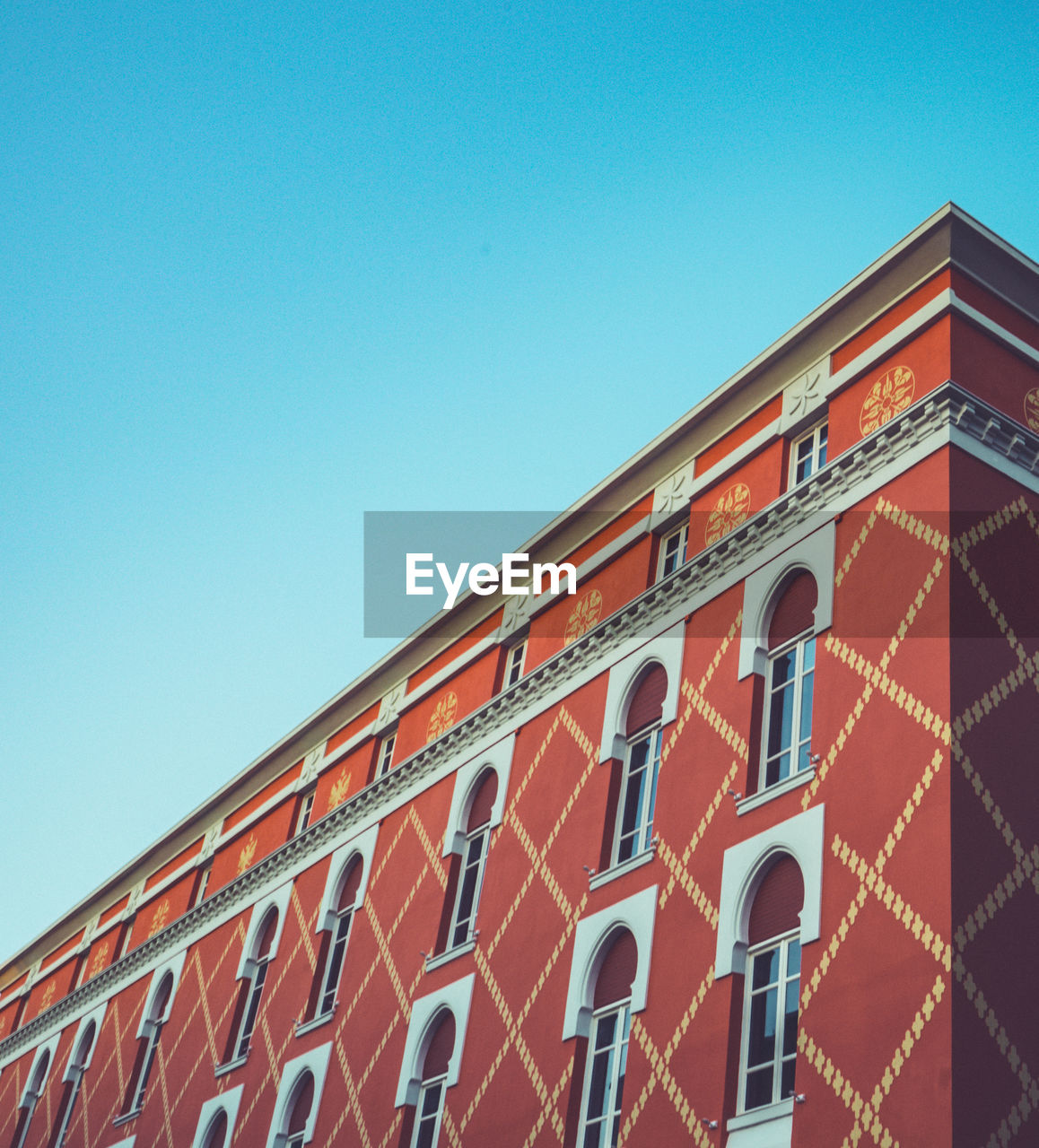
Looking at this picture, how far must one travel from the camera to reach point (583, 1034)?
18219mm

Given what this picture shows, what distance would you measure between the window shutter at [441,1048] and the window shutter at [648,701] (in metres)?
5.28

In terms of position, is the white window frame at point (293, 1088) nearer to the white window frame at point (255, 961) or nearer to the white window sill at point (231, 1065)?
the white window sill at point (231, 1065)

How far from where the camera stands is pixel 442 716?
26453 millimetres

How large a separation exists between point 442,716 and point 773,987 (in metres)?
11.8

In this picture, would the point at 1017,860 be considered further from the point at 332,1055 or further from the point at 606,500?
the point at 332,1055

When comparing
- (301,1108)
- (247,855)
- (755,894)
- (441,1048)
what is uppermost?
(247,855)

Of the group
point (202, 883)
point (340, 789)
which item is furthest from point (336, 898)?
point (202, 883)

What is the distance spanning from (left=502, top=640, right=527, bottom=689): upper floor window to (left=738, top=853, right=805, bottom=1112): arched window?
895 cm

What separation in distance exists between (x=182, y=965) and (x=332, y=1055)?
31.0 feet

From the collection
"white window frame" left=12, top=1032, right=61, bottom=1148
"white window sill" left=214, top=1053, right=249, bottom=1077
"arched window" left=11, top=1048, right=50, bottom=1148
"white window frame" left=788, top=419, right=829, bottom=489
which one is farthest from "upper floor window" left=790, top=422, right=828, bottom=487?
"arched window" left=11, top=1048, right=50, bottom=1148

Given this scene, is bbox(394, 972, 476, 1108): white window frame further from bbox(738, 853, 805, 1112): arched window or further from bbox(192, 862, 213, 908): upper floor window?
bbox(192, 862, 213, 908): upper floor window

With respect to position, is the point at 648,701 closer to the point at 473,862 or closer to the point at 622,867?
the point at 622,867

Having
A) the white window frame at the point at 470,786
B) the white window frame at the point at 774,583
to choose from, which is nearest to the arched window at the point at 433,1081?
the white window frame at the point at 470,786

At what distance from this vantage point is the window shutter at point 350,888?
26941mm
